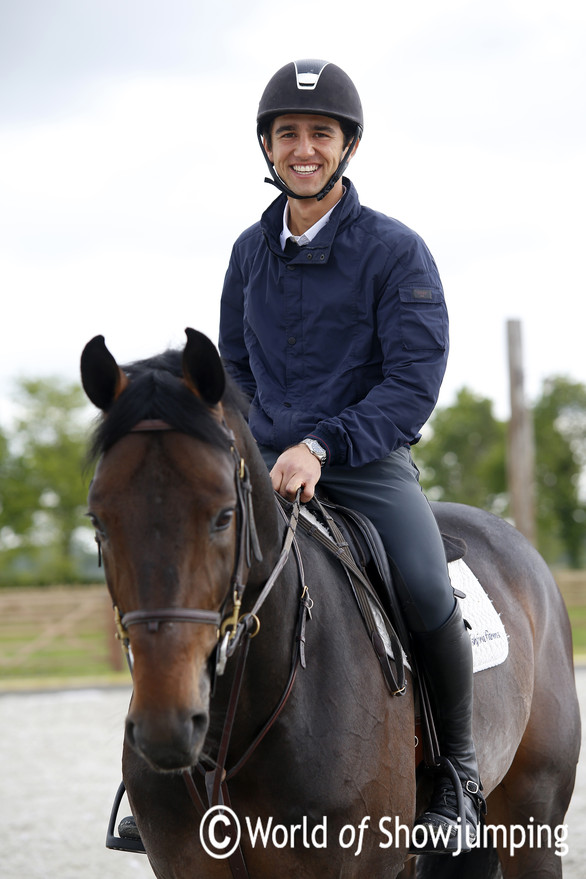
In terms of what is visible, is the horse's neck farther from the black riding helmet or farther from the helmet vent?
the helmet vent

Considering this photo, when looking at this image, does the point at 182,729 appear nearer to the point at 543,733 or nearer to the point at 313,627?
the point at 313,627

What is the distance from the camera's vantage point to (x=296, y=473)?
9.58 ft

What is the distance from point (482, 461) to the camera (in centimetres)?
4559

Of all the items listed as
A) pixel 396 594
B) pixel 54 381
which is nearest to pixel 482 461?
pixel 54 381

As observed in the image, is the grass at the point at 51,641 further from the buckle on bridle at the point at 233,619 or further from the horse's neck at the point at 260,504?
the buckle on bridle at the point at 233,619

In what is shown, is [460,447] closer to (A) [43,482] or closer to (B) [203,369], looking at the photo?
(A) [43,482]

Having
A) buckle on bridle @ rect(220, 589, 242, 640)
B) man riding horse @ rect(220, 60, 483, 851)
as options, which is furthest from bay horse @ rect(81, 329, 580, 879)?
man riding horse @ rect(220, 60, 483, 851)

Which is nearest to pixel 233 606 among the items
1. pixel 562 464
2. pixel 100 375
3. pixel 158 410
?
pixel 158 410

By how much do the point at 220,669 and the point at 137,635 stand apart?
0.25 meters

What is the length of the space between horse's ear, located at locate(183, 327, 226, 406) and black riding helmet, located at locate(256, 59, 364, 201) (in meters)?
1.27

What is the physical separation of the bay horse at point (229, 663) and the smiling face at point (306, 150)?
117 cm

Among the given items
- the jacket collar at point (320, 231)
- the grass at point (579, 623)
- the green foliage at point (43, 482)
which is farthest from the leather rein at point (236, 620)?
the green foliage at point (43, 482)

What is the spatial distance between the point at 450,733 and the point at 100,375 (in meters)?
1.90

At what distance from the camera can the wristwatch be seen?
9.84 ft
